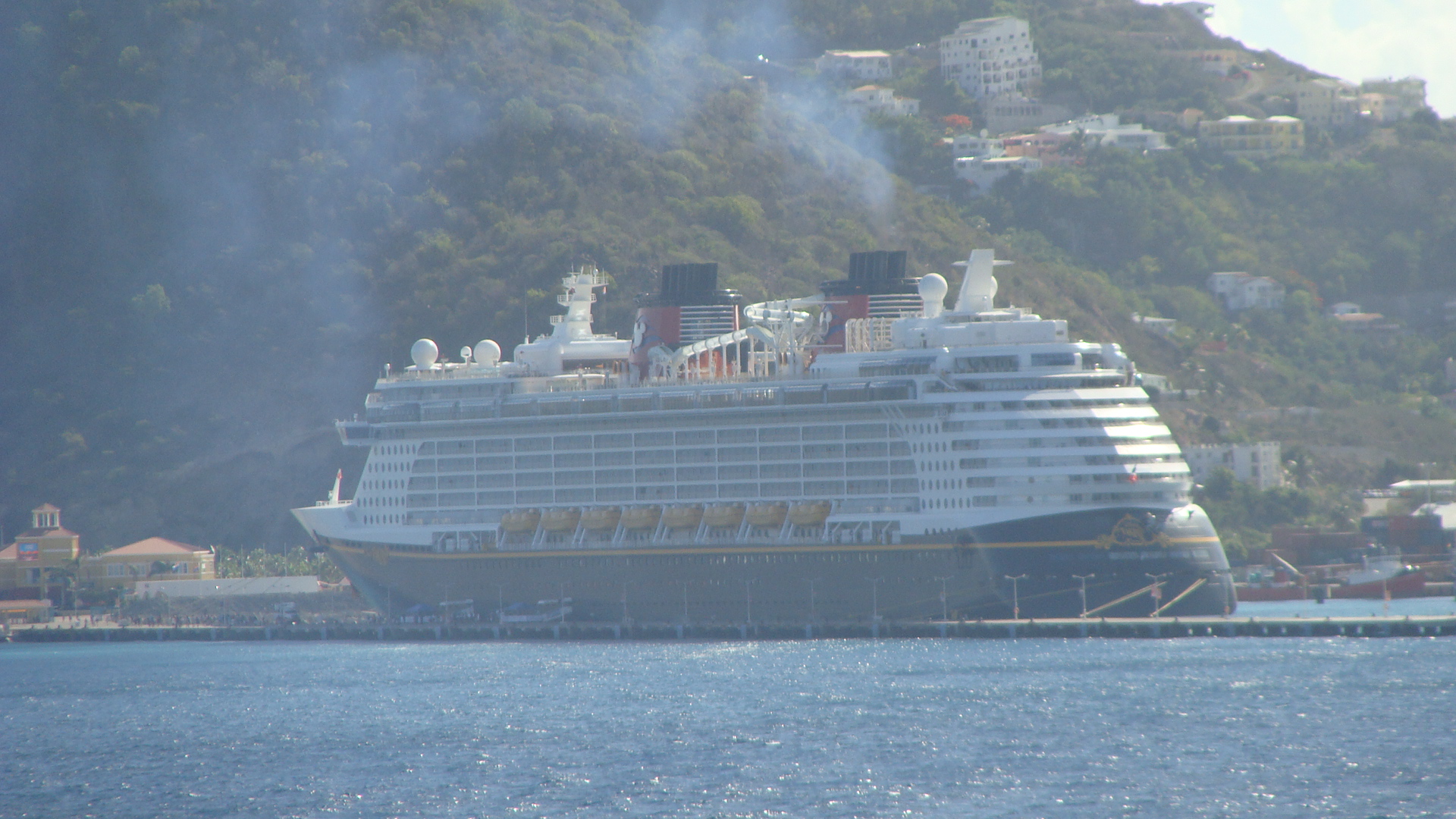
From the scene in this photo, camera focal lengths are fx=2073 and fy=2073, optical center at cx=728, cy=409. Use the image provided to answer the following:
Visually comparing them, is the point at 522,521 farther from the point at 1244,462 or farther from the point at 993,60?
the point at 993,60

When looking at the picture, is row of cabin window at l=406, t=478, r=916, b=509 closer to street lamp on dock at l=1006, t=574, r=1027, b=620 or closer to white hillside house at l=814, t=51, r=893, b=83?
street lamp on dock at l=1006, t=574, r=1027, b=620

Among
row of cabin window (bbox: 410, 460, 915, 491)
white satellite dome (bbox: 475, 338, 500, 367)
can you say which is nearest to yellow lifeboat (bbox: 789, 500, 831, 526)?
row of cabin window (bbox: 410, 460, 915, 491)

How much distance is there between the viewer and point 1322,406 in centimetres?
11831

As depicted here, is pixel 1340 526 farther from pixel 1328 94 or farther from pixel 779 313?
pixel 1328 94

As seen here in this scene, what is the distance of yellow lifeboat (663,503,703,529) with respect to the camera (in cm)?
7525

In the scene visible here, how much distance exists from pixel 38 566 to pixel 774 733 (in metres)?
62.4

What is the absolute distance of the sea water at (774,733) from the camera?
142 feet

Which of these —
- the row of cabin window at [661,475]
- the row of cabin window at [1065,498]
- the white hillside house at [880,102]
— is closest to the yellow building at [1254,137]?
the white hillside house at [880,102]

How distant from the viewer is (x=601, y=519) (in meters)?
77.2

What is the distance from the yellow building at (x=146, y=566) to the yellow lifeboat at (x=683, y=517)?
113 feet

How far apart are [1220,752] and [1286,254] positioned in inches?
3859

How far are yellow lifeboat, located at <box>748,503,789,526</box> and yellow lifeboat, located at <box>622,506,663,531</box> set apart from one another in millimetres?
4056

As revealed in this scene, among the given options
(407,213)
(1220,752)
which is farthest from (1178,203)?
(1220,752)

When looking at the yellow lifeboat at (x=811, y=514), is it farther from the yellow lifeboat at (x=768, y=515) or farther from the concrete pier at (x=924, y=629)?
the concrete pier at (x=924, y=629)
